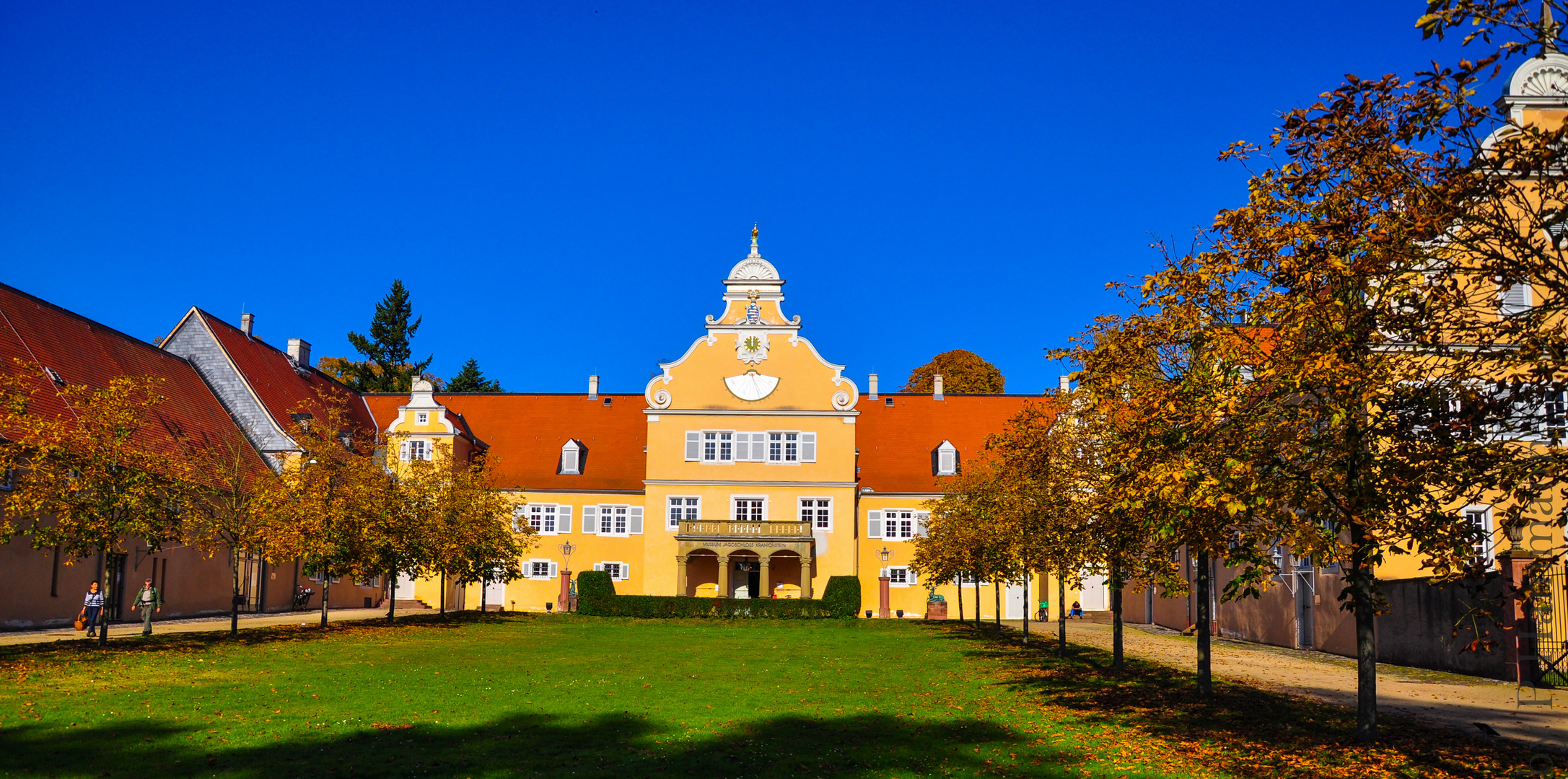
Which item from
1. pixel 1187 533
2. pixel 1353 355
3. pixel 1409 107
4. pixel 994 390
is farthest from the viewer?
pixel 994 390

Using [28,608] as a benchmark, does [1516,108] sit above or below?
above

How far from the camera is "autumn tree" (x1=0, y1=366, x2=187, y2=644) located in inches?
923

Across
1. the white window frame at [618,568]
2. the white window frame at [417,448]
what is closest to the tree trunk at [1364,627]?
the white window frame at [618,568]

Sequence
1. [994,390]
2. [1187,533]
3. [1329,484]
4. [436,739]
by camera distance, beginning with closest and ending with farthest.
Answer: [1329,484] < [436,739] < [1187,533] < [994,390]

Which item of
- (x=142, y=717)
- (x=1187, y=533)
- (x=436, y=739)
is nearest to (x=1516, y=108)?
(x=1187, y=533)

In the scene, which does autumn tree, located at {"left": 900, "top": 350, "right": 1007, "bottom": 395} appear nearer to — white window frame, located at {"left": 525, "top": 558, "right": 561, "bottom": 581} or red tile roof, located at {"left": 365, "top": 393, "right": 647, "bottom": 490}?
red tile roof, located at {"left": 365, "top": 393, "right": 647, "bottom": 490}

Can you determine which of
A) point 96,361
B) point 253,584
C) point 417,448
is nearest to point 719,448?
point 417,448

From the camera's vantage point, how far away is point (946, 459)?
2314 inches

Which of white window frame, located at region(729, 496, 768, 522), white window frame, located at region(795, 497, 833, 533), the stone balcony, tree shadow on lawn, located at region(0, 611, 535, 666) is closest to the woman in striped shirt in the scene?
tree shadow on lawn, located at region(0, 611, 535, 666)

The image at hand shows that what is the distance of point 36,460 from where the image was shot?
23.3 m

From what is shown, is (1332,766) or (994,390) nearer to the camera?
(1332,766)

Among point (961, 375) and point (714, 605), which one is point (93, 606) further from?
point (961, 375)

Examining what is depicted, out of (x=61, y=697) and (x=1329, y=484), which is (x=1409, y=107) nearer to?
(x=1329, y=484)

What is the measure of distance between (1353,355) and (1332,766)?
162 inches
